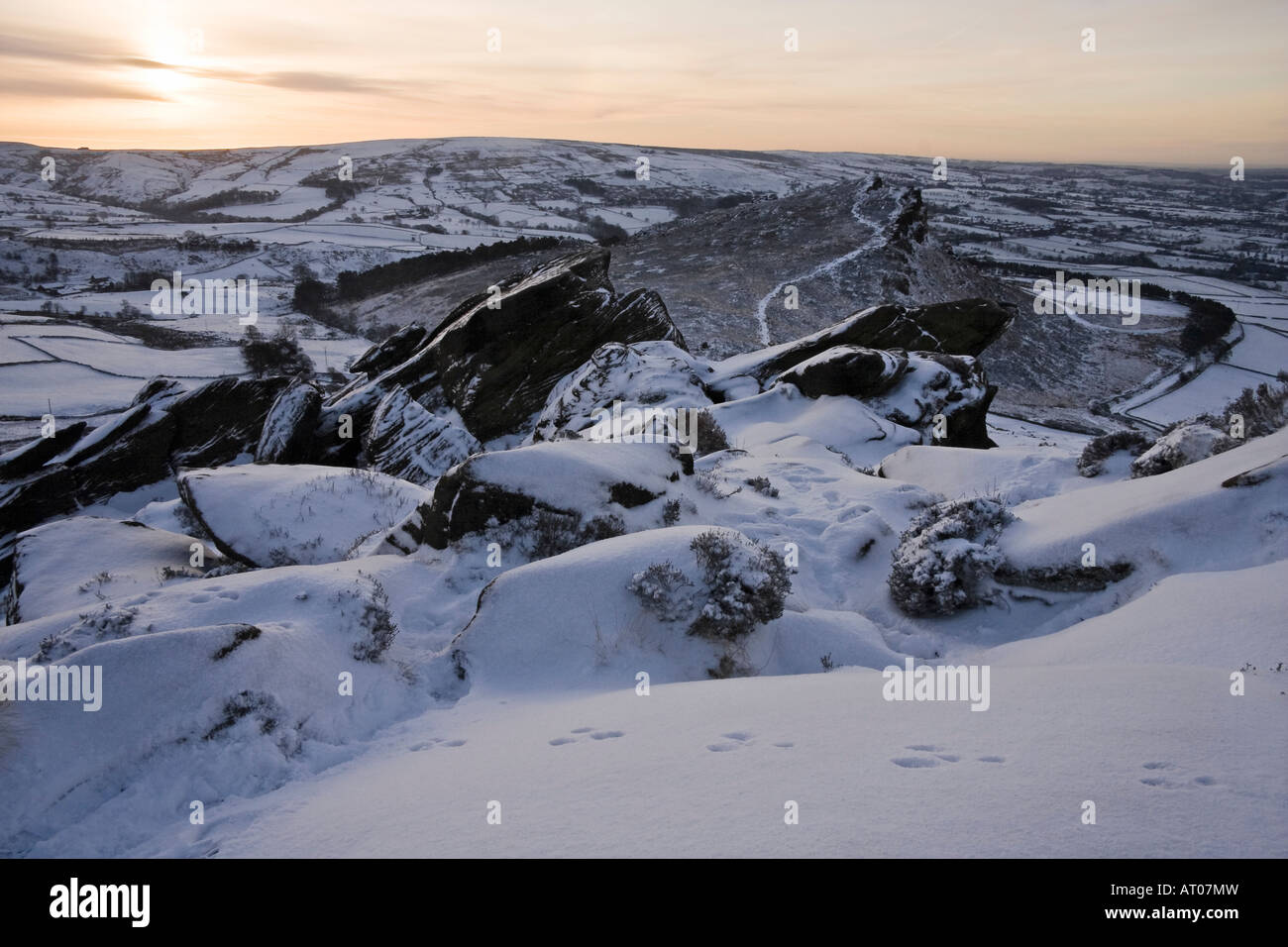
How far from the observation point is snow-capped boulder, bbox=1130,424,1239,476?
12.1 metres

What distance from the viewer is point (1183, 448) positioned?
1234 centimetres

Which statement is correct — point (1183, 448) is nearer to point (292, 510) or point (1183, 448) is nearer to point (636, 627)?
point (636, 627)

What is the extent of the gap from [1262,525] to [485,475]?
9.75m

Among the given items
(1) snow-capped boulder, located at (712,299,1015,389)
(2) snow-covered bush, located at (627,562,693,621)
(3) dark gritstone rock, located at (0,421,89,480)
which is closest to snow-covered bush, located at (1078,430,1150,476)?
(1) snow-capped boulder, located at (712,299,1015,389)

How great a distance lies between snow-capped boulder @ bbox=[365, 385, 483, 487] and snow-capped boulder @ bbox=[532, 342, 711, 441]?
2207 mm

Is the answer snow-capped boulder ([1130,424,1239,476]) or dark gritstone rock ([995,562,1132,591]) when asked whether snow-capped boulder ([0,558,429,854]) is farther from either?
snow-capped boulder ([1130,424,1239,476])

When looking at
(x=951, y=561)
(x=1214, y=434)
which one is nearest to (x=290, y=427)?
(x=951, y=561)

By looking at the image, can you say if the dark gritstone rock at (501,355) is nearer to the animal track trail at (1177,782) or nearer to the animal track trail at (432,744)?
the animal track trail at (432,744)

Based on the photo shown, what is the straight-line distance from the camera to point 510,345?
76.3 ft

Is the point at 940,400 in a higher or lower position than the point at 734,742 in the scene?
higher

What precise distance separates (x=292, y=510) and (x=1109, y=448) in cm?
1534

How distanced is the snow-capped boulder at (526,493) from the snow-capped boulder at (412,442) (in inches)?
304

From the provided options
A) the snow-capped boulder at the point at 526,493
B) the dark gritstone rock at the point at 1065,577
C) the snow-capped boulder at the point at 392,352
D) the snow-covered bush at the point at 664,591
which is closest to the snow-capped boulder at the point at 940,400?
the dark gritstone rock at the point at 1065,577
